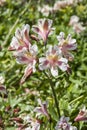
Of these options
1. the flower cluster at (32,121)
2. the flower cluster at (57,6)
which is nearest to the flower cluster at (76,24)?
the flower cluster at (57,6)

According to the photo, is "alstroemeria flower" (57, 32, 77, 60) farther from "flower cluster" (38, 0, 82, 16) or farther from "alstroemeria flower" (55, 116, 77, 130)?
"flower cluster" (38, 0, 82, 16)

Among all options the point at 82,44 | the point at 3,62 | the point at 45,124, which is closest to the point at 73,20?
the point at 82,44

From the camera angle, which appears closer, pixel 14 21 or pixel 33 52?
pixel 33 52

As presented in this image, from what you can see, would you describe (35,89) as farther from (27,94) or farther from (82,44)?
(82,44)

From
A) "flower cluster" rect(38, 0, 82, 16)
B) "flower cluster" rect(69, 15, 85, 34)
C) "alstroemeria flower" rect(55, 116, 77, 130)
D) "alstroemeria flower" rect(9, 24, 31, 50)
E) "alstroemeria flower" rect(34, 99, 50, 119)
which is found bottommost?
"alstroemeria flower" rect(55, 116, 77, 130)

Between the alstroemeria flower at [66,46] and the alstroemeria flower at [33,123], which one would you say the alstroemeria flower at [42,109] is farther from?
the alstroemeria flower at [66,46]

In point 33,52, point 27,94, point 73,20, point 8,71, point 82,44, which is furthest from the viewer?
point 73,20

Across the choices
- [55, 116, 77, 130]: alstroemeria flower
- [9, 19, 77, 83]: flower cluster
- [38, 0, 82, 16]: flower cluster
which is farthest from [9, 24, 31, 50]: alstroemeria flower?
[38, 0, 82, 16]: flower cluster
